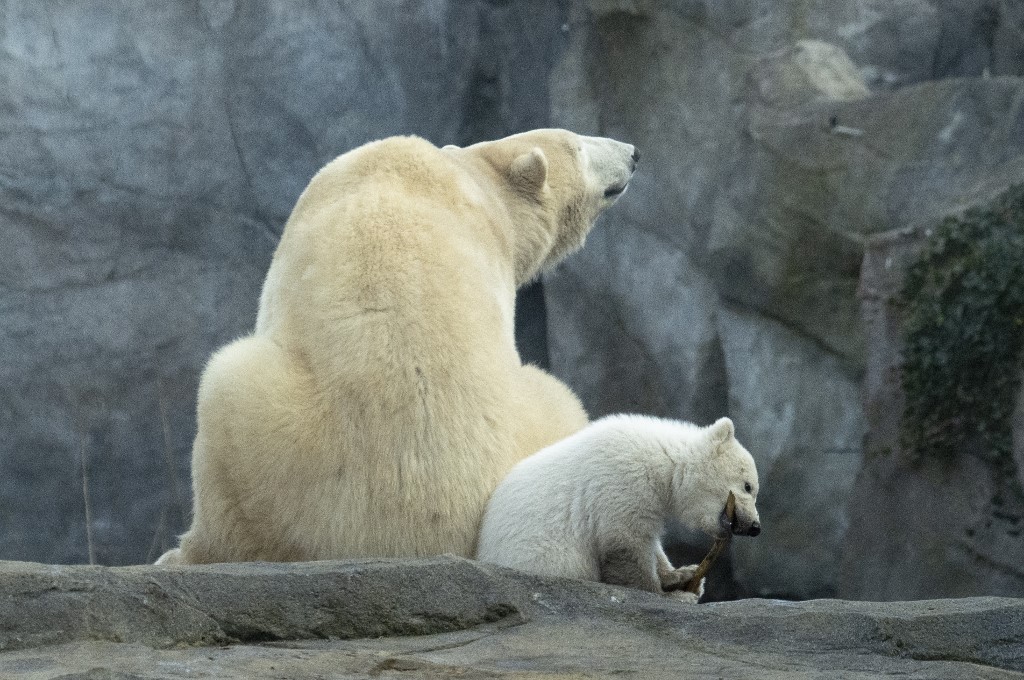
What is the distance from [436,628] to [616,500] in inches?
31.6

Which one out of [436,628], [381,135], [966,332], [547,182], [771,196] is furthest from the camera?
[381,135]

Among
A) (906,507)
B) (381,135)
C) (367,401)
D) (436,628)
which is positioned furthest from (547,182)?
(381,135)

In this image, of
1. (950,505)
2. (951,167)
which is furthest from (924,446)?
(951,167)

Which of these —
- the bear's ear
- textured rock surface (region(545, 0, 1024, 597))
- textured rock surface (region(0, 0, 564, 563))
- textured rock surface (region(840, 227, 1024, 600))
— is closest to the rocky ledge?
the bear's ear

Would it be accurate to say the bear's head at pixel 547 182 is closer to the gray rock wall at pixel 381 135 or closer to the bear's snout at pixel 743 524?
the bear's snout at pixel 743 524

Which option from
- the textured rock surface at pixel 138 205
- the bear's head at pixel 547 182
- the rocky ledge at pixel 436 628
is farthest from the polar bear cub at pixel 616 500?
the textured rock surface at pixel 138 205

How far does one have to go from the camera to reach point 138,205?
9.17m

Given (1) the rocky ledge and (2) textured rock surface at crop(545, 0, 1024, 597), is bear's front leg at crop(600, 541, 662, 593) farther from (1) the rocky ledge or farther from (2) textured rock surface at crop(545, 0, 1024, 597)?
(2) textured rock surface at crop(545, 0, 1024, 597)

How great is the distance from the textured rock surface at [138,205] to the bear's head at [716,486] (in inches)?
218

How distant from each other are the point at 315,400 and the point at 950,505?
4701 millimetres

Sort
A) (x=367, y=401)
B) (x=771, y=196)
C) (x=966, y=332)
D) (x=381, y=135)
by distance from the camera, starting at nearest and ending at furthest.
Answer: (x=367, y=401) < (x=966, y=332) < (x=771, y=196) < (x=381, y=135)

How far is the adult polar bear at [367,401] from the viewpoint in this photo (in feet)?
12.5

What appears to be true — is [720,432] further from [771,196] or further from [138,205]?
[138,205]

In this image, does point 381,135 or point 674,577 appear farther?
point 381,135
